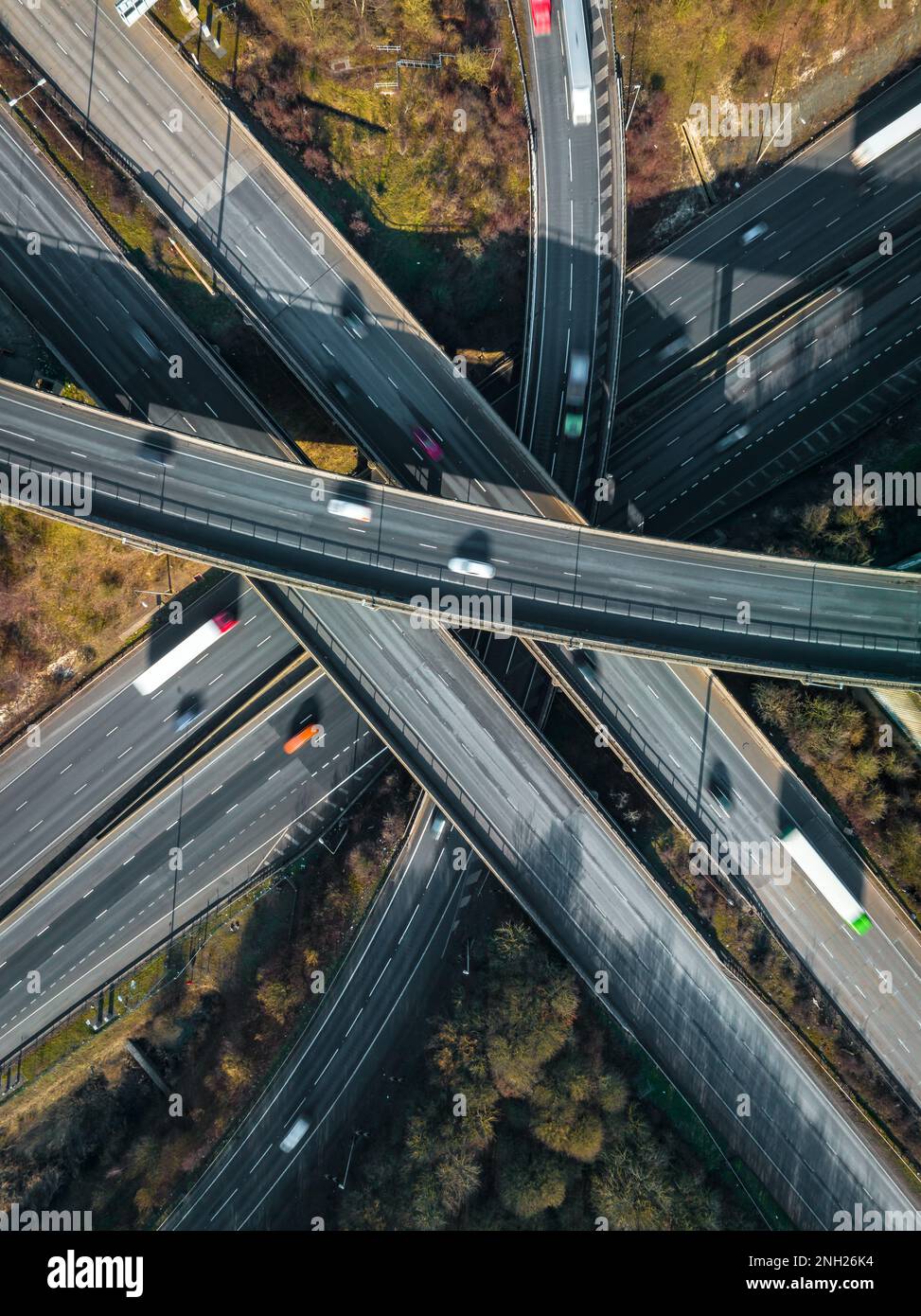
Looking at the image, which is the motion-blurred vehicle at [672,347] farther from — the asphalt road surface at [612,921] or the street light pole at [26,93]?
the street light pole at [26,93]

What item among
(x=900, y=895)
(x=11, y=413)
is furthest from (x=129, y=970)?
(x=900, y=895)

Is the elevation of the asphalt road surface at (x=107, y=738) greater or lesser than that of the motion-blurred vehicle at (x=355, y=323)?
lesser

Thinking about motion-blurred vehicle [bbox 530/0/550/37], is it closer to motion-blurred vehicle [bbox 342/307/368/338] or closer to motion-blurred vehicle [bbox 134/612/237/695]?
motion-blurred vehicle [bbox 342/307/368/338]

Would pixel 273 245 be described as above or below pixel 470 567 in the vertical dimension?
above

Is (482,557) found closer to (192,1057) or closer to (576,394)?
(576,394)

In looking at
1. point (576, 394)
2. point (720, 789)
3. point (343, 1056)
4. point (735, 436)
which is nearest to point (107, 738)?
point (343, 1056)

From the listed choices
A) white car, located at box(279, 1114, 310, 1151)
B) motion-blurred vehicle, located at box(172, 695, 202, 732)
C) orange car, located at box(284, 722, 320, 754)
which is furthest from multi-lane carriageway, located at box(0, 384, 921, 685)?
white car, located at box(279, 1114, 310, 1151)

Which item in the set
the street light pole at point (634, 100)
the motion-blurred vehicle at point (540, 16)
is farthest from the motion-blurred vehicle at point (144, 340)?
the street light pole at point (634, 100)
